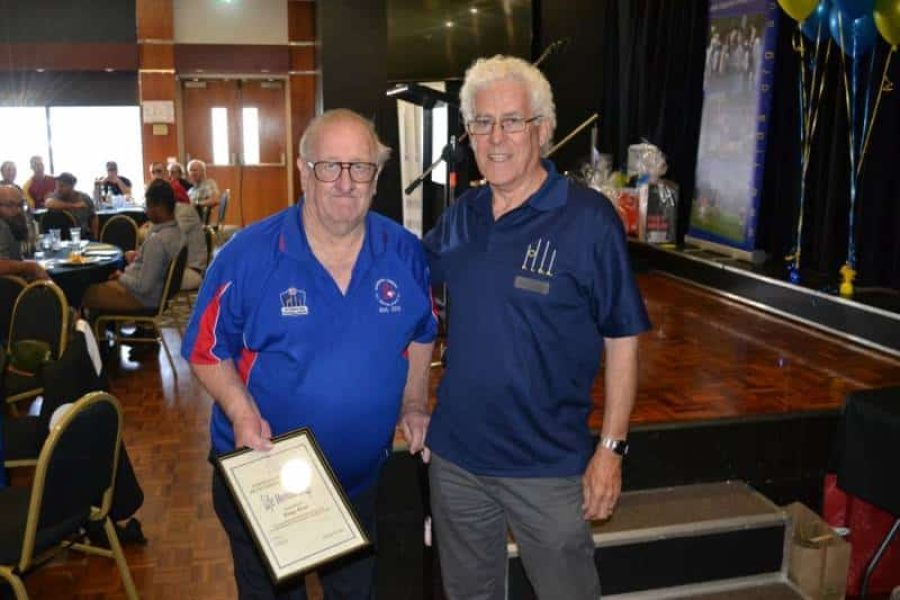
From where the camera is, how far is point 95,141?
12461 millimetres

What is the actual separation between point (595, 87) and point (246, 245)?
643cm

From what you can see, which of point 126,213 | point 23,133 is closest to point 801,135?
point 126,213

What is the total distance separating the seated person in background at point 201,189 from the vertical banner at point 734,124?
17.9ft

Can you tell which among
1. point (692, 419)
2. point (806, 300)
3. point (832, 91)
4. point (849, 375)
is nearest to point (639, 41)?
point (832, 91)

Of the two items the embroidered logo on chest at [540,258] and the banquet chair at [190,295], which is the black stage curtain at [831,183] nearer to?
the embroidered logo on chest at [540,258]

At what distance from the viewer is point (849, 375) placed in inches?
159

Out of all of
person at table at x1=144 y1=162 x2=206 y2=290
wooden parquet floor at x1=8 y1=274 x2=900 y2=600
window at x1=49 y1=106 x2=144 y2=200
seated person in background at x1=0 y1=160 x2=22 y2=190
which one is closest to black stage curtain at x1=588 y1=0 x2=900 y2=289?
wooden parquet floor at x1=8 y1=274 x2=900 y2=600

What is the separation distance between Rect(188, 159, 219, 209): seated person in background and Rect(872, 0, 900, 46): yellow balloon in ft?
23.4

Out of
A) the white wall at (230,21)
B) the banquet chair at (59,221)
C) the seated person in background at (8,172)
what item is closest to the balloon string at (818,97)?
the banquet chair at (59,221)

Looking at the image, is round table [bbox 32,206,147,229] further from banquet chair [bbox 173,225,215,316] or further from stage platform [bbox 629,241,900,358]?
stage platform [bbox 629,241,900,358]

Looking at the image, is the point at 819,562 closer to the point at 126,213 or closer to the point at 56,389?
the point at 56,389

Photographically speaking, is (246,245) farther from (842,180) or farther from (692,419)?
(842,180)

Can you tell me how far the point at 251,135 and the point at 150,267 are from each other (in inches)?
312

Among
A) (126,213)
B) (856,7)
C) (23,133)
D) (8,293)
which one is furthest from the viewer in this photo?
(23,133)
